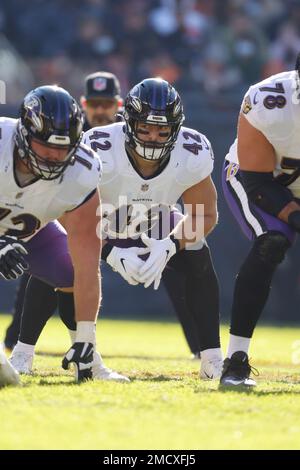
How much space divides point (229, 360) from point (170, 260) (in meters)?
1.11

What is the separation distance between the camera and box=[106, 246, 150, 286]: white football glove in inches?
228

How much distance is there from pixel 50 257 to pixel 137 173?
28.6 inches

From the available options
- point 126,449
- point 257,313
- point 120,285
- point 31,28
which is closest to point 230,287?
point 120,285

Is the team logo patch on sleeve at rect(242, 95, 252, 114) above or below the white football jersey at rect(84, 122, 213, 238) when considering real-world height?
above

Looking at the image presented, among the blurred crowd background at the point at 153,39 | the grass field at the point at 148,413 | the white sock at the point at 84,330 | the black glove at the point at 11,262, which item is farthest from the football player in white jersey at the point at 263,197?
the blurred crowd background at the point at 153,39

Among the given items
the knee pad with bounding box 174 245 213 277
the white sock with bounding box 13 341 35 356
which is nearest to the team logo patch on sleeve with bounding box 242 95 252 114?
the knee pad with bounding box 174 245 213 277

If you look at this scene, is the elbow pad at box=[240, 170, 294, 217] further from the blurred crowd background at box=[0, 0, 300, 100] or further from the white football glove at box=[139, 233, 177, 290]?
the blurred crowd background at box=[0, 0, 300, 100]

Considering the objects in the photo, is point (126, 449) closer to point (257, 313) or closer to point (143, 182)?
point (257, 313)

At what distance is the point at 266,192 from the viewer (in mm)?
5387

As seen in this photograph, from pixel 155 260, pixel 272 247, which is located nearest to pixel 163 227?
pixel 155 260

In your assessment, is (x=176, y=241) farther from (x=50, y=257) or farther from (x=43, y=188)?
(x=43, y=188)

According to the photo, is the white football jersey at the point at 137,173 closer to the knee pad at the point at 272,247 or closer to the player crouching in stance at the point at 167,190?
the player crouching in stance at the point at 167,190

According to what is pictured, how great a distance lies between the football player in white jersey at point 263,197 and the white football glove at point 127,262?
635 millimetres

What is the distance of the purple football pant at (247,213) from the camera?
534cm
